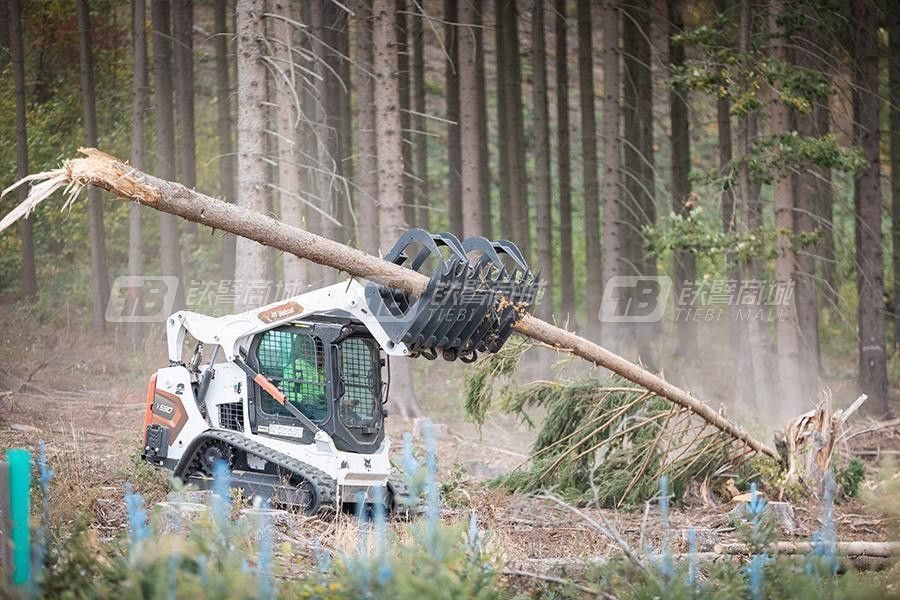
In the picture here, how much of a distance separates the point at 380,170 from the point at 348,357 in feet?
24.5

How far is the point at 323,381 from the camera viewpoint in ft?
32.5

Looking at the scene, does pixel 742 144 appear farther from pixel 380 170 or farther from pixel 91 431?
pixel 91 431

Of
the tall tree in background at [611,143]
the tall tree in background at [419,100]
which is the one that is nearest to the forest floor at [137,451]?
the tall tree in background at [611,143]

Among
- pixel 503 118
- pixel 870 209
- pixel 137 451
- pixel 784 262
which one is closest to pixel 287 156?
pixel 137 451

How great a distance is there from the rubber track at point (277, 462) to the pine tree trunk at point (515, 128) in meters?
15.4

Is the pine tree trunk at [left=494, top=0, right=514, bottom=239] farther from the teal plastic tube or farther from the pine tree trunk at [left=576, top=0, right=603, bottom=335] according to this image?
the teal plastic tube

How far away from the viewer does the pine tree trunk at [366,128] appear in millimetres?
19281

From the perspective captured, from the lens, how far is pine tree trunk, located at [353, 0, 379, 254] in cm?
1928

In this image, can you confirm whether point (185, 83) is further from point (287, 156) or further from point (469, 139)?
point (287, 156)

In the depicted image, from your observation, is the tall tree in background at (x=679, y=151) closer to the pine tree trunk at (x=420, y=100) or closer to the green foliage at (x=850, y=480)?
the pine tree trunk at (x=420, y=100)

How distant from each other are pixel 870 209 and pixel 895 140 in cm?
488

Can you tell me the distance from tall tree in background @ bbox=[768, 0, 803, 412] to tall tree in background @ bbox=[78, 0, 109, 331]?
13495mm

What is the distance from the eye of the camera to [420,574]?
5.24m

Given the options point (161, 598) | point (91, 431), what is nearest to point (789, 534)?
point (161, 598)
